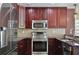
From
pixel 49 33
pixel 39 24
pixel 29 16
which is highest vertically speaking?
pixel 29 16


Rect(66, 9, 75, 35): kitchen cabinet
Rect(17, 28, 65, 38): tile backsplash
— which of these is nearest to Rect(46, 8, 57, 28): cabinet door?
Rect(17, 28, 65, 38): tile backsplash

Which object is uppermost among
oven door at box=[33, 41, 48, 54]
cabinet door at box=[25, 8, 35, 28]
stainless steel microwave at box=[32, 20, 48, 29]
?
cabinet door at box=[25, 8, 35, 28]

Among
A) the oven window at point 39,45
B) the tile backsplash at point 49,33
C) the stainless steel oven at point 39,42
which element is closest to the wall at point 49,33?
the tile backsplash at point 49,33

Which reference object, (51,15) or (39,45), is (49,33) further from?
(39,45)

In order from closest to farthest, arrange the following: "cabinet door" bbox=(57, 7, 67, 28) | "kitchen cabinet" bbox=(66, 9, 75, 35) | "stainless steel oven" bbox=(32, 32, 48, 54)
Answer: "kitchen cabinet" bbox=(66, 9, 75, 35) → "cabinet door" bbox=(57, 7, 67, 28) → "stainless steel oven" bbox=(32, 32, 48, 54)

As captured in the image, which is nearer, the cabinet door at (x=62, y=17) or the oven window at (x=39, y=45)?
the cabinet door at (x=62, y=17)

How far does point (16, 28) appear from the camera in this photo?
1938 mm

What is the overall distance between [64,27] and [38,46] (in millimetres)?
674

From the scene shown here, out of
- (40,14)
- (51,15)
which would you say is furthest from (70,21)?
(40,14)

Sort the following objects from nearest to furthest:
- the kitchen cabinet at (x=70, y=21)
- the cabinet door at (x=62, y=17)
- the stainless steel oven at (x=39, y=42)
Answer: the kitchen cabinet at (x=70, y=21) → the cabinet door at (x=62, y=17) → the stainless steel oven at (x=39, y=42)

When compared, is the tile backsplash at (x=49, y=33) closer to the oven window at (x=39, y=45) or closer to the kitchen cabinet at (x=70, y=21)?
the kitchen cabinet at (x=70, y=21)

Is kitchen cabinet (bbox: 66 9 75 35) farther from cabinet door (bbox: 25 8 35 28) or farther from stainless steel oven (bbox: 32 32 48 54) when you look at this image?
cabinet door (bbox: 25 8 35 28)
